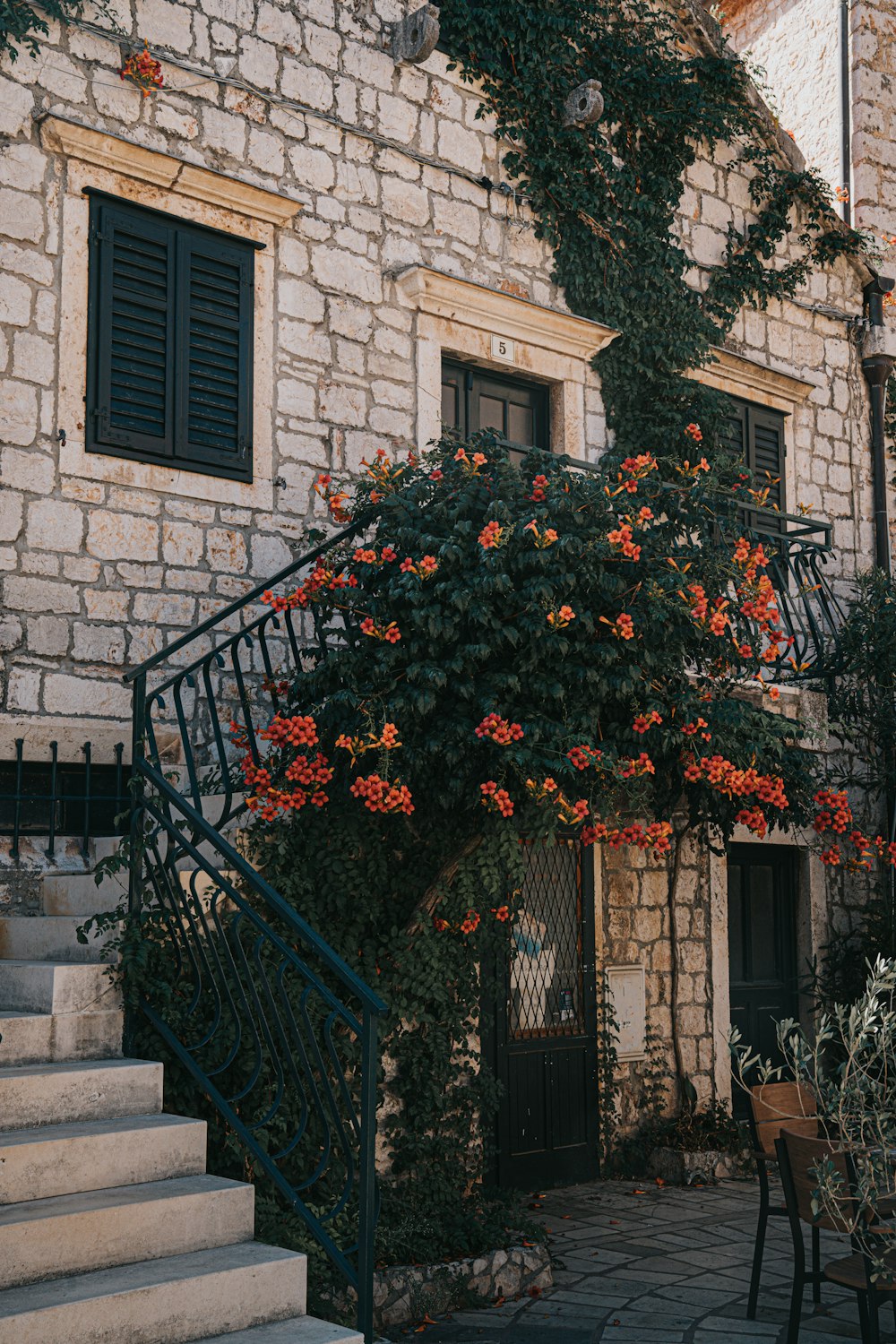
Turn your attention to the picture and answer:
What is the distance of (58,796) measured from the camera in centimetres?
618

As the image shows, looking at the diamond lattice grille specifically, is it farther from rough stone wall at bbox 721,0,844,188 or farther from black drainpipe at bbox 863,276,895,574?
rough stone wall at bbox 721,0,844,188

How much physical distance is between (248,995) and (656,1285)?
230cm

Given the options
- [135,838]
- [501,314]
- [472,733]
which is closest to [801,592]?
[501,314]

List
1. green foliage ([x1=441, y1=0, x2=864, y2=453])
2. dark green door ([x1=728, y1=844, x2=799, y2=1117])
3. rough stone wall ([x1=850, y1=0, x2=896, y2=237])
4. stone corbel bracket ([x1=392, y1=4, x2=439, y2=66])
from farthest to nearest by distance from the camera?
rough stone wall ([x1=850, y1=0, x2=896, y2=237])
dark green door ([x1=728, y1=844, x2=799, y2=1117])
green foliage ([x1=441, y1=0, x2=864, y2=453])
stone corbel bracket ([x1=392, y1=4, x2=439, y2=66])

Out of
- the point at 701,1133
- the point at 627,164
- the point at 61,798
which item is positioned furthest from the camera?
the point at 627,164

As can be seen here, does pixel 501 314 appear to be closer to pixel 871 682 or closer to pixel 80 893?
pixel 871 682

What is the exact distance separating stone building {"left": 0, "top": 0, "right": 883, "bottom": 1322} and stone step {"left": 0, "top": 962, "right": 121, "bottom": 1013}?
0.81ft

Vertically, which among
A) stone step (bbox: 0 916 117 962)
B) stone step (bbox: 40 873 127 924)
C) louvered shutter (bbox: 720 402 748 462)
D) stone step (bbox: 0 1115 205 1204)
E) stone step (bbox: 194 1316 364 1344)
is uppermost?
louvered shutter (bbox: 720 402 748 462)

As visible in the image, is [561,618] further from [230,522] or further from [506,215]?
[506,215]

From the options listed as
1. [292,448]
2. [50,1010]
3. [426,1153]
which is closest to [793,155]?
[292,448]

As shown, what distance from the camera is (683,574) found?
18.3 ft

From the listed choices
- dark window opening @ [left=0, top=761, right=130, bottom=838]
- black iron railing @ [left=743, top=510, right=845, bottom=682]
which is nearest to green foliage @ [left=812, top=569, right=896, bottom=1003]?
black iron railing @ [left=743, top=510, right=845, bottom=682]

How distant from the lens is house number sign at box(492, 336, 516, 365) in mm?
8344

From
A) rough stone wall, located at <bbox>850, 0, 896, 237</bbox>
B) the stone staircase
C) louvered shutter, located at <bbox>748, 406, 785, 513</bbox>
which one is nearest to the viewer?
the stone staircase
